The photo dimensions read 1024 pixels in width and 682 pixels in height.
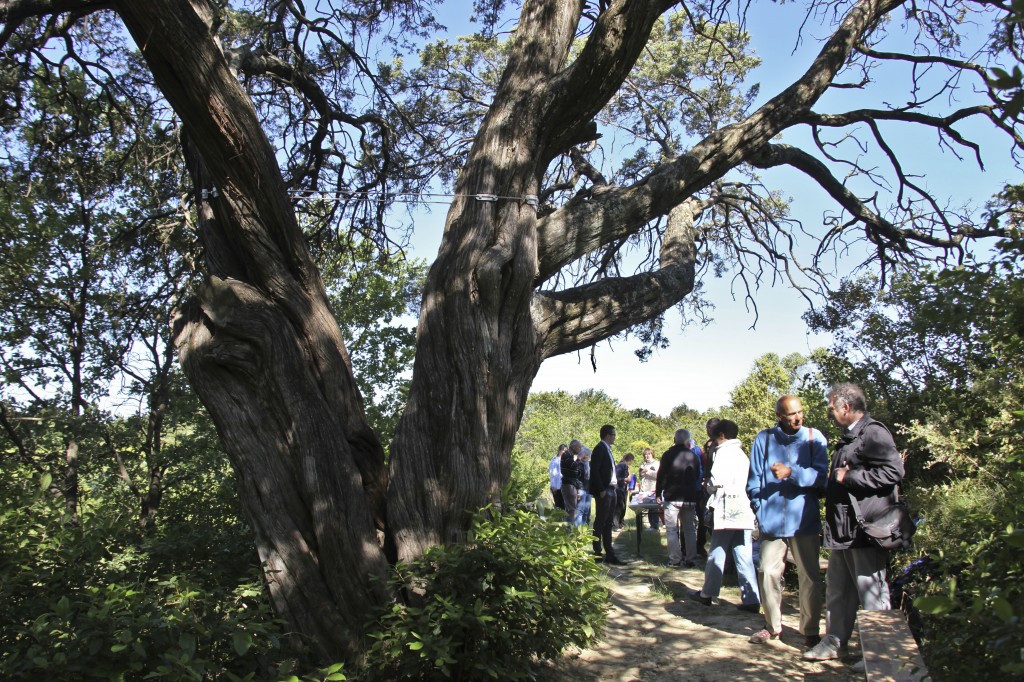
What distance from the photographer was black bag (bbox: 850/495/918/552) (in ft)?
16.1

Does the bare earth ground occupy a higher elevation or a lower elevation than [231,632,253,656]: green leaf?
lower

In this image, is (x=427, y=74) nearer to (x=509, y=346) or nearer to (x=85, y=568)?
(x=509, y=346)

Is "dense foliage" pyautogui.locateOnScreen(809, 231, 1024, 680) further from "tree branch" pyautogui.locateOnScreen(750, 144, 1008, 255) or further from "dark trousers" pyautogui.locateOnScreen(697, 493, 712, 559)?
"dark trousers" pyautogui.locateOnScreen(697, 493, 712, 559)

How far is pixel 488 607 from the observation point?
4.16 metres

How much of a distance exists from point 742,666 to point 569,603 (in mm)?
1741

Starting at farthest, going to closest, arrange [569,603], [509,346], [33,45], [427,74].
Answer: [427,74]
[33,45]
[509,346]
[569,603]

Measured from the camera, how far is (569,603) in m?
4.52

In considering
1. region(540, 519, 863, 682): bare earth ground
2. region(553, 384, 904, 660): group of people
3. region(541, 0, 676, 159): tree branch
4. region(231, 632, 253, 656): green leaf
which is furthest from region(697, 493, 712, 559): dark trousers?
region(231, 632, 253, 656): green leaf

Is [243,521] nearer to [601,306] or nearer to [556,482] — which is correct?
[601,306]

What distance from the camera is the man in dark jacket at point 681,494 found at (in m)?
9.26

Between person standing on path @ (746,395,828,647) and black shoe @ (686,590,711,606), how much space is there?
4.11 ft

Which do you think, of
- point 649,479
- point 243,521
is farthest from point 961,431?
point 649,479

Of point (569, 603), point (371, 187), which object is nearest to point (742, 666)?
point (569, 603)

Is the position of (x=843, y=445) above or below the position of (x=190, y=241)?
below
